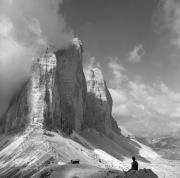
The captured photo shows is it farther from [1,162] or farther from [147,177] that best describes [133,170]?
[1,162]

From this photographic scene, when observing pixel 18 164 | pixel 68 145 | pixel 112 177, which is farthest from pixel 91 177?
pixel 68 145

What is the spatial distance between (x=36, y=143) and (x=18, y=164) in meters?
26.0

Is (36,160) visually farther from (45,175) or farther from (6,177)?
(45,175)

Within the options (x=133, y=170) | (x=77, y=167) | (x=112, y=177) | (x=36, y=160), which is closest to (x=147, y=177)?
(x=133, y=170)

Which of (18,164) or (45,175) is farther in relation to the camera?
(18,164)

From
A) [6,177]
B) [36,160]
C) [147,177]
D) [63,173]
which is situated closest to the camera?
[147,177]

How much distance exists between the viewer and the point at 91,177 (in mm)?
66688

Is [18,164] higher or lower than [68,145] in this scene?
lower

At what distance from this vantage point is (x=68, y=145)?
642 feet

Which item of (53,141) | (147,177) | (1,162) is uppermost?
(53,141)

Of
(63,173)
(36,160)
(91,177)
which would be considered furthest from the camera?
(36,160)

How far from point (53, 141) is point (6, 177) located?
4957 cm

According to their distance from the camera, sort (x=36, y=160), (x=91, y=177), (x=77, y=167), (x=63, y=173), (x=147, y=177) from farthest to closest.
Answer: (x=36, y=160) < (x=77, y=167) < (x=63, y=173) < (x=91, y=177) < (x=147, y=177)

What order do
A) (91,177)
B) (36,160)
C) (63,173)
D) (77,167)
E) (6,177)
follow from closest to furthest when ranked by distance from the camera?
1. (91,177)
2. (63,173)
3. (77,167)
4. (6,177)
5. (36,160)
